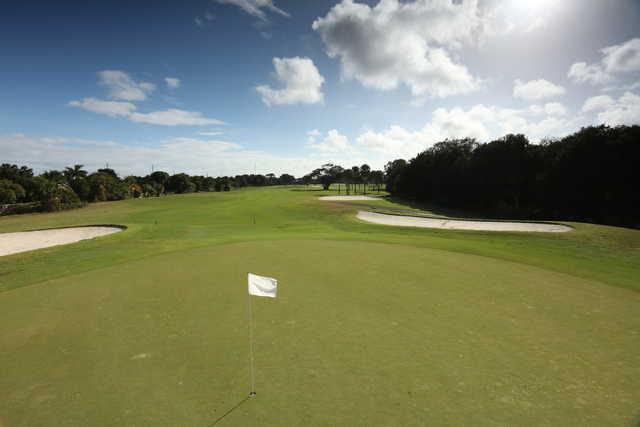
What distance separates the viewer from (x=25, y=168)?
67.4 metres

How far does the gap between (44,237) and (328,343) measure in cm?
2617

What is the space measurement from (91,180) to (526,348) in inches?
Answer: 2667

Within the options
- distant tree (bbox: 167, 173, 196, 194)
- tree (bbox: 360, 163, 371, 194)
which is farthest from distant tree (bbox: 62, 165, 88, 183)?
tree (bbox: 360, 163, 371, 194)

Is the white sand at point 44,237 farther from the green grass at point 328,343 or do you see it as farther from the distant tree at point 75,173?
the distant tree at point 75,173

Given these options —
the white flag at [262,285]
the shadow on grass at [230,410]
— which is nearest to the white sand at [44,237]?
Answer: the white flag at [262,285]

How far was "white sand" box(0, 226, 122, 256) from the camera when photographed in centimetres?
1841

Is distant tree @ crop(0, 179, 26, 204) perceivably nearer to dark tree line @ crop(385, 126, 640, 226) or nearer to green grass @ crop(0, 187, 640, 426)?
green grass @ crop(0, 187, 640, 426)

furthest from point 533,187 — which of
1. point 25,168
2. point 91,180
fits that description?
point 25,168

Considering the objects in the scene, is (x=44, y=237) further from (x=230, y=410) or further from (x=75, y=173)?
(x=75, y=173)

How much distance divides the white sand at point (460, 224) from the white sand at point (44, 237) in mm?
22522

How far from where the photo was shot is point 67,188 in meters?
44.8

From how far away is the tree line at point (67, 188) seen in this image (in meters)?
40.0

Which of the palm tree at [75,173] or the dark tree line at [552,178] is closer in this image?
the dark tree line at [552,178]

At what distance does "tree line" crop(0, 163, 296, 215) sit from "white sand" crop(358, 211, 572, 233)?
4311 centimetres
